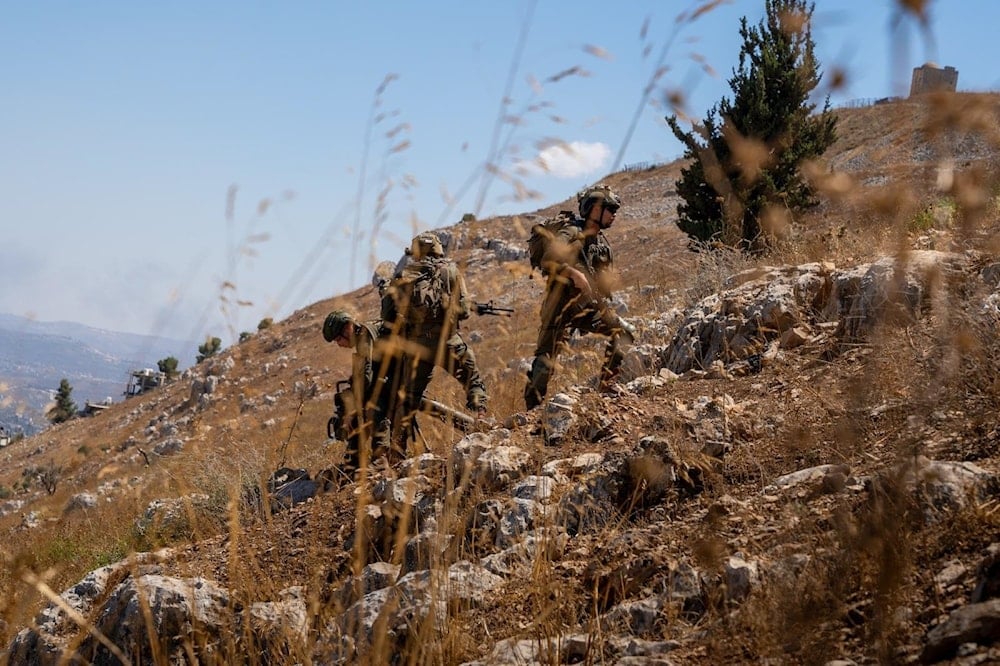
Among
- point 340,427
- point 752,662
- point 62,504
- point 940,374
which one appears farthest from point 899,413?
point 340,427

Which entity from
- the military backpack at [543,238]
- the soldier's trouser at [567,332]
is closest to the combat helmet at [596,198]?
the military backpack at [543,238]

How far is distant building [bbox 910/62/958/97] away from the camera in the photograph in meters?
1.43

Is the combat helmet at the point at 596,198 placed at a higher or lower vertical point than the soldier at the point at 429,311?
higher

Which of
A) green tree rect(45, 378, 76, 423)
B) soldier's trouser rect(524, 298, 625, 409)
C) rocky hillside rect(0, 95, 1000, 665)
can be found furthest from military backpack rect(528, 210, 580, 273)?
green tree rect(45, 378, 76, 423)

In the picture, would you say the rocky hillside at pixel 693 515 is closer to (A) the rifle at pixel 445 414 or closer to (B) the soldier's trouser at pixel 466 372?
(A) the rifle at pixel 445 414

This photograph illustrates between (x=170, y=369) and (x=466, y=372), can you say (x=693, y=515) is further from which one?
(x=170, y=369)

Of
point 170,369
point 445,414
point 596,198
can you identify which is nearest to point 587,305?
point 596,198

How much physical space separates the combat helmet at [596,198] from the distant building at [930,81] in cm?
412

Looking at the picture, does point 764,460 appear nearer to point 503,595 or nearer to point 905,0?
point 503,595

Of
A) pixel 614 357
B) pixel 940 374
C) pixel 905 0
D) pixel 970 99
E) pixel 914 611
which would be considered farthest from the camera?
pixel 614 357

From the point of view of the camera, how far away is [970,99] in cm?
140

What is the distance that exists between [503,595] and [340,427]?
3.32 metres

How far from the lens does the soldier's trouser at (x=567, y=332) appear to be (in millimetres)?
5598

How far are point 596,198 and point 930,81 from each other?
13.8 ft
